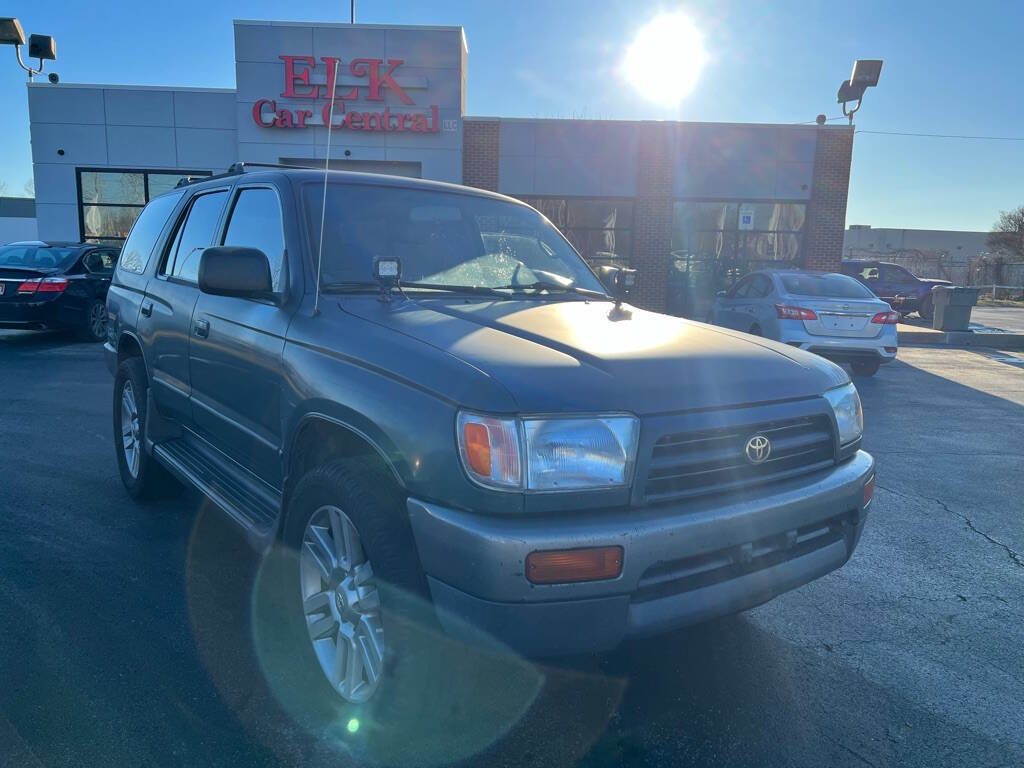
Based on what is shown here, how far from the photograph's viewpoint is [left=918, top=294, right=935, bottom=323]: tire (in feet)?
70.2

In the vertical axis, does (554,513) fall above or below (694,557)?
above

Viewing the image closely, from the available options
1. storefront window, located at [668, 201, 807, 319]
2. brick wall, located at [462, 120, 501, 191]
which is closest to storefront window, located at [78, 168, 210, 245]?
brick wall, located at [462, 120, 501, 191]

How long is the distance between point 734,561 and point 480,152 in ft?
59.8

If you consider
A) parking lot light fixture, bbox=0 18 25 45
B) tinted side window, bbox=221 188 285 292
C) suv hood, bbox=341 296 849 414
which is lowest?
suv hood, bbox=341 296 849 414

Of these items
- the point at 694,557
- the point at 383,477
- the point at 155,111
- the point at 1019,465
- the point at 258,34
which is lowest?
the point at 1019,465

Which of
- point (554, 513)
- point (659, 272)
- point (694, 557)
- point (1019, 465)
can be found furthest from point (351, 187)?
point (659, 272)

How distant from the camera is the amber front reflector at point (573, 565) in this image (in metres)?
2.01

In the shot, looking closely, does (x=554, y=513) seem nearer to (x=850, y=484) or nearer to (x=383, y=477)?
(x=383, y=477)

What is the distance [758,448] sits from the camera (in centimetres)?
244

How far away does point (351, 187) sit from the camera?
3.42 meters

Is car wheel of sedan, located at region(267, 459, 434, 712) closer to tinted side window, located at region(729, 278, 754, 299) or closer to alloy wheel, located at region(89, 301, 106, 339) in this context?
tinted side window, located at region(729, 278, 754, 299)

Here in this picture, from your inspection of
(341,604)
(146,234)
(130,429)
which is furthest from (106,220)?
(341,604)

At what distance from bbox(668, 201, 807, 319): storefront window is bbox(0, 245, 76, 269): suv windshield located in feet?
46.0

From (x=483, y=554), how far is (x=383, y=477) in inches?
21.0
